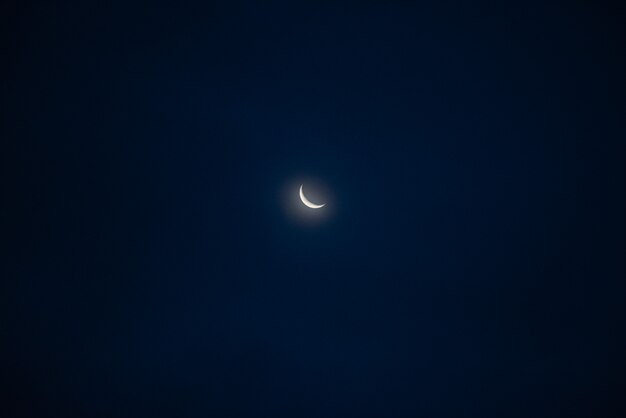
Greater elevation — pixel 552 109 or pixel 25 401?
pixel 552 109

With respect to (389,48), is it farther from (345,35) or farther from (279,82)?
(279,82)

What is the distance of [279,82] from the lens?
184 inches

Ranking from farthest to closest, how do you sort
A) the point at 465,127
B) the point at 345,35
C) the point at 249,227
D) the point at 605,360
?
the point at 605,360
the point at 249,227
the point at 465,127
the point at 345,35

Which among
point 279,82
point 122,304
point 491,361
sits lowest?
point 491,361

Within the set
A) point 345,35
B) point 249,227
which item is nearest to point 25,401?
point 249,227

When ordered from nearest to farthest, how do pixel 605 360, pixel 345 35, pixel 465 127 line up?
pixel 345 35, pixel 465 127, pixel 605 360

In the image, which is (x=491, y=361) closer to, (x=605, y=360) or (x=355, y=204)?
(x=605, y=360)

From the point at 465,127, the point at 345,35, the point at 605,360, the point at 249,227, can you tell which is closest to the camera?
the point at 345,35

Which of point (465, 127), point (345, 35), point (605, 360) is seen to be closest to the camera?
point (345, 35)

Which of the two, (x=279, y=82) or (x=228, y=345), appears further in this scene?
(x=228, y=345)

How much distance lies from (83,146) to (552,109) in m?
6.59

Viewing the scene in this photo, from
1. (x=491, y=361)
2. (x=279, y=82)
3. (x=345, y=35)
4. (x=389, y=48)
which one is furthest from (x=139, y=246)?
(x=491, y=361)

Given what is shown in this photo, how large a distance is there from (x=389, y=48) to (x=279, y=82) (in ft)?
5.01

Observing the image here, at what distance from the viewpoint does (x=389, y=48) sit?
14.8ft
